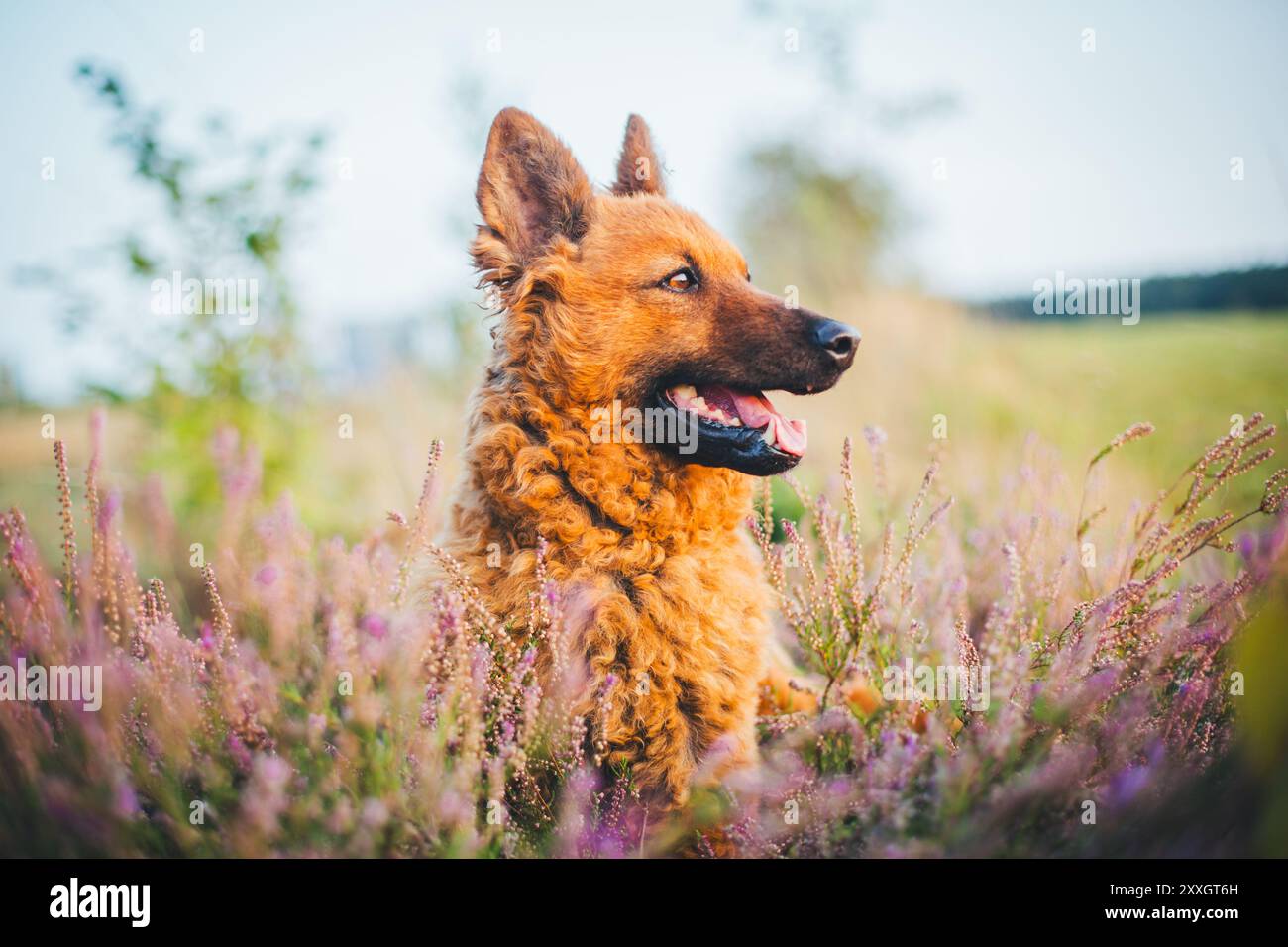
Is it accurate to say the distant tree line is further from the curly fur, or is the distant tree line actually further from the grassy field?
the curly fur

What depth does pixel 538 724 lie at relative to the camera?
2.09 meters

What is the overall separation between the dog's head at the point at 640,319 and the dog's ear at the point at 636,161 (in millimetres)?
482

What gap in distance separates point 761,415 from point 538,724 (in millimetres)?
1376

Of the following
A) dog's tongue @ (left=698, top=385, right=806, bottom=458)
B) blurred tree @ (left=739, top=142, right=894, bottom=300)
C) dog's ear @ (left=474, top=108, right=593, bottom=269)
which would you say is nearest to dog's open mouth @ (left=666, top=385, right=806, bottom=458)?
dog's tongue @ (left=698, top=385, right=806, bottom=458)

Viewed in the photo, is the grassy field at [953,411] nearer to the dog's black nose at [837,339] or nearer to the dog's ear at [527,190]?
the dog's black nose at [837,339]

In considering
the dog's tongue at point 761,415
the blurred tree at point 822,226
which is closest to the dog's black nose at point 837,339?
the dog's tongue at point 761,415

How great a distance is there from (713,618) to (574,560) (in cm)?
51

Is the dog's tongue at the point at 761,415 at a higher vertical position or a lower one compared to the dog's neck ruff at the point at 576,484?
higher

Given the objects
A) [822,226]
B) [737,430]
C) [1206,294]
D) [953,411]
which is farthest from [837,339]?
[822,226]

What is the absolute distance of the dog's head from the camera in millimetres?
2598

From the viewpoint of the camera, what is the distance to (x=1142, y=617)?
7.29ft

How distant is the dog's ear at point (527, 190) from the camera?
2.65 meters
